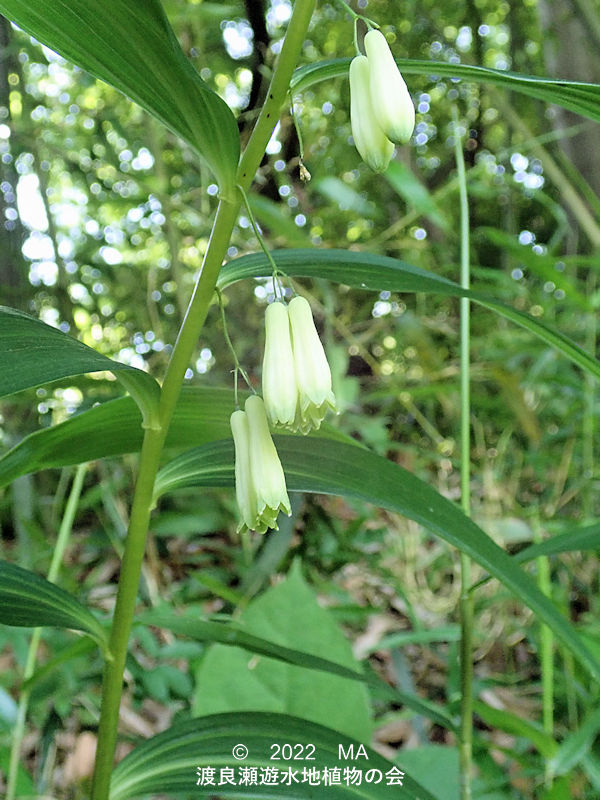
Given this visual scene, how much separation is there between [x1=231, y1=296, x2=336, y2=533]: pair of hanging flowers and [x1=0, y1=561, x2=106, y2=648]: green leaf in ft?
0.44

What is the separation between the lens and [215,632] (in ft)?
1.47

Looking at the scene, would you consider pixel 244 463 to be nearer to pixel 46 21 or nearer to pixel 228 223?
pixel 228 223

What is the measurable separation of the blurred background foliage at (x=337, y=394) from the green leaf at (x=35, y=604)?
0.31 meters

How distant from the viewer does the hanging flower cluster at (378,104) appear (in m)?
0.34

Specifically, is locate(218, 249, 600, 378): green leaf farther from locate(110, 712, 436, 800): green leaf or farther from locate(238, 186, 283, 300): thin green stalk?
locate(110, 712, 436, 800): green leaf

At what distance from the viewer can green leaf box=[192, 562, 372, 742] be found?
68 centimetres

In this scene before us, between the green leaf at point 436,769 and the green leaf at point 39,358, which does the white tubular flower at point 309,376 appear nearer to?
the green leaf at point 39,358

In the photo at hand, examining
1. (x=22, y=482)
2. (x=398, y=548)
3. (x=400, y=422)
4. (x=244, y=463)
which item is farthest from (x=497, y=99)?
(x=244, y=463)

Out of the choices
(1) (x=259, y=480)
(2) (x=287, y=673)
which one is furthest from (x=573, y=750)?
(1) (x=259, y=480)

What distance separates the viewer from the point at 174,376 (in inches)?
14.9

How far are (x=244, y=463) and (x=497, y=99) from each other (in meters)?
1.57

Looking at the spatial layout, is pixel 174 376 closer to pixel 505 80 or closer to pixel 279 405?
pixel 279 405

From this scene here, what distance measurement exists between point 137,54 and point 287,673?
0.64 metres

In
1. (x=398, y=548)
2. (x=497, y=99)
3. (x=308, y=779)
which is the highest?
(x=497, y=99)
